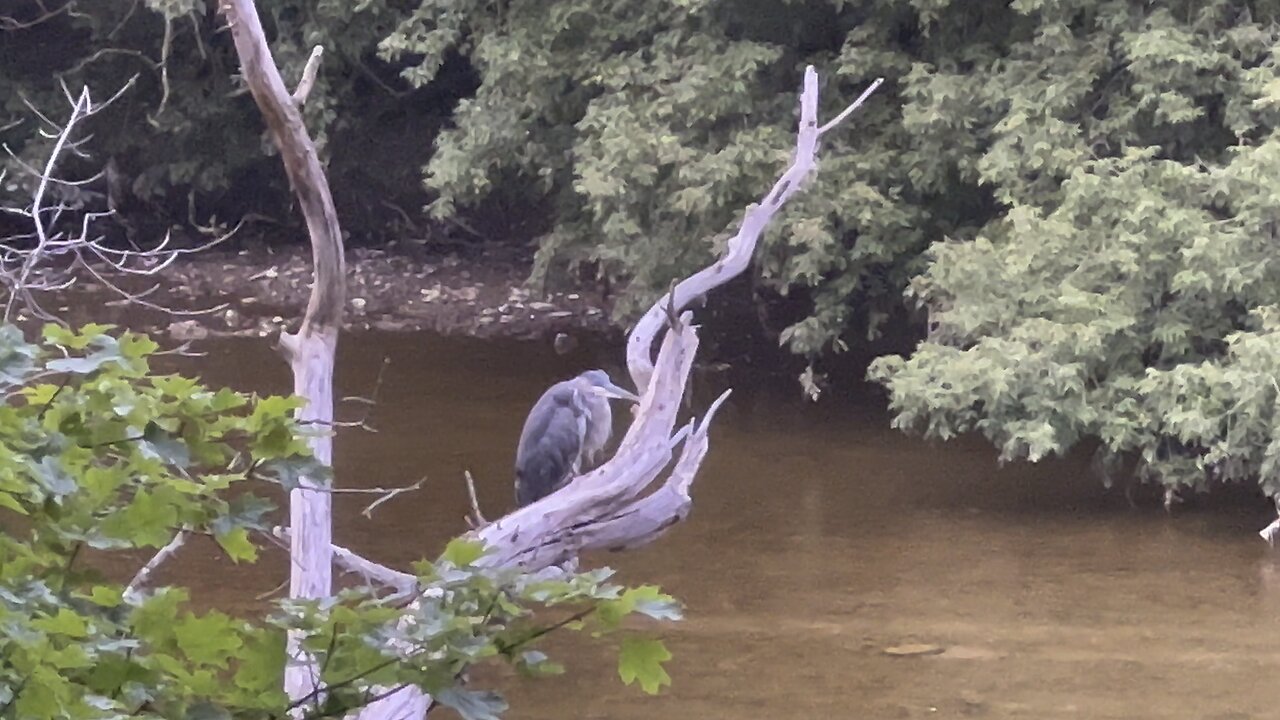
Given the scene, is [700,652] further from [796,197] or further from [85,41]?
[85,41]

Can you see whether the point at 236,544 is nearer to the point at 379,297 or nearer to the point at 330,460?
the point at 330,460

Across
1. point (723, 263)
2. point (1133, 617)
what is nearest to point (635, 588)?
point (723, 263)

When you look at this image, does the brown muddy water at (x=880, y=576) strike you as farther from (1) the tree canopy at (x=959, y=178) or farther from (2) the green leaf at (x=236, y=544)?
(2) the green leaf at (x=236, y=544)

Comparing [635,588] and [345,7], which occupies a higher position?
[345,7]

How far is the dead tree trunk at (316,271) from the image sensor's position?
296 centimetres

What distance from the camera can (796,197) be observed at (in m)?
7.46

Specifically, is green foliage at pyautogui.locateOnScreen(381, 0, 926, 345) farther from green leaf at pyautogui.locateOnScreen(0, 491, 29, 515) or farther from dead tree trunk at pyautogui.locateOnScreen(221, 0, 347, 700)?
green leaf at pyautogui.locateOnScreen(0, 491, 29, 515)

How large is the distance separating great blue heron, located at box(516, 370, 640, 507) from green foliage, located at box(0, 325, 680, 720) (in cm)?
324

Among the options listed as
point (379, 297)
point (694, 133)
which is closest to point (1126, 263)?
point (694, 133)

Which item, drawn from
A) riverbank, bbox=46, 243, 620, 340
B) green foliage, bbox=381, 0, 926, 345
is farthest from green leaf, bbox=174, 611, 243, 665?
riverbank, bbox=46, 243, 620, 340

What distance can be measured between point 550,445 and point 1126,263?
273cm

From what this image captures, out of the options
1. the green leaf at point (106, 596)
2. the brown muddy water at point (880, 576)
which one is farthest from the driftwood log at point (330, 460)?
the green leaf at point (106, 596)

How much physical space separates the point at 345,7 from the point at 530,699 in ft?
23.2

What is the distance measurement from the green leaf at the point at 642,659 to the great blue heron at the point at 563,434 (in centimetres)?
324
